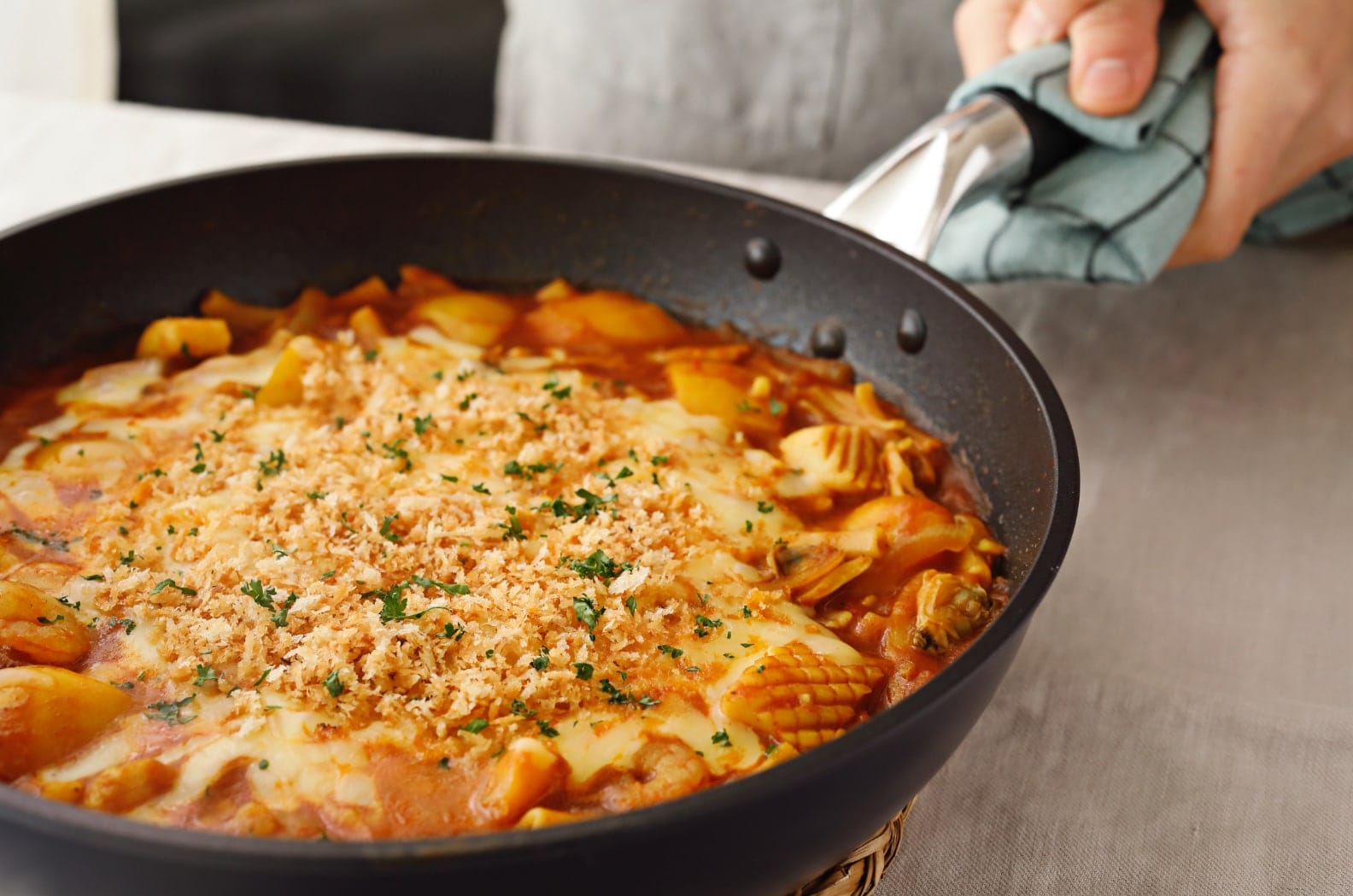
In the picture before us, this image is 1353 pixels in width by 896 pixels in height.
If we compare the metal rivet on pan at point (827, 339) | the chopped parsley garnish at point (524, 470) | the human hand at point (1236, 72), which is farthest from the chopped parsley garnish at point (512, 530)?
the human hand at point (1236, 72)

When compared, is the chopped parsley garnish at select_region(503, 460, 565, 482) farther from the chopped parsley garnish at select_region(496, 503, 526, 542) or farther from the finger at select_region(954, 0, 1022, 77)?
the finger at select_region(954, 0, 1022, 77)

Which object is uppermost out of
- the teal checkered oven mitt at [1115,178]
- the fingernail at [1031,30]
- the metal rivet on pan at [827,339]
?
the fingernail at [1031,30]

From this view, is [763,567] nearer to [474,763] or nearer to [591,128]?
[474,763]

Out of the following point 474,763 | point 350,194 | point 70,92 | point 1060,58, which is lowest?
point 70,92

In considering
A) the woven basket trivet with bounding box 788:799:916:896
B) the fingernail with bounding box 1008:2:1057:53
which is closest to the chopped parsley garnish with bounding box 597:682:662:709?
the woven basket trivet with bounding box 788:799:916:896

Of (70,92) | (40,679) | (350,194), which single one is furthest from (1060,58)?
(70,92)

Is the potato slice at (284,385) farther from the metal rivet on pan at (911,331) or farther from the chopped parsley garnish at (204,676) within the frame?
the metal rivet on pan at (911,331)
